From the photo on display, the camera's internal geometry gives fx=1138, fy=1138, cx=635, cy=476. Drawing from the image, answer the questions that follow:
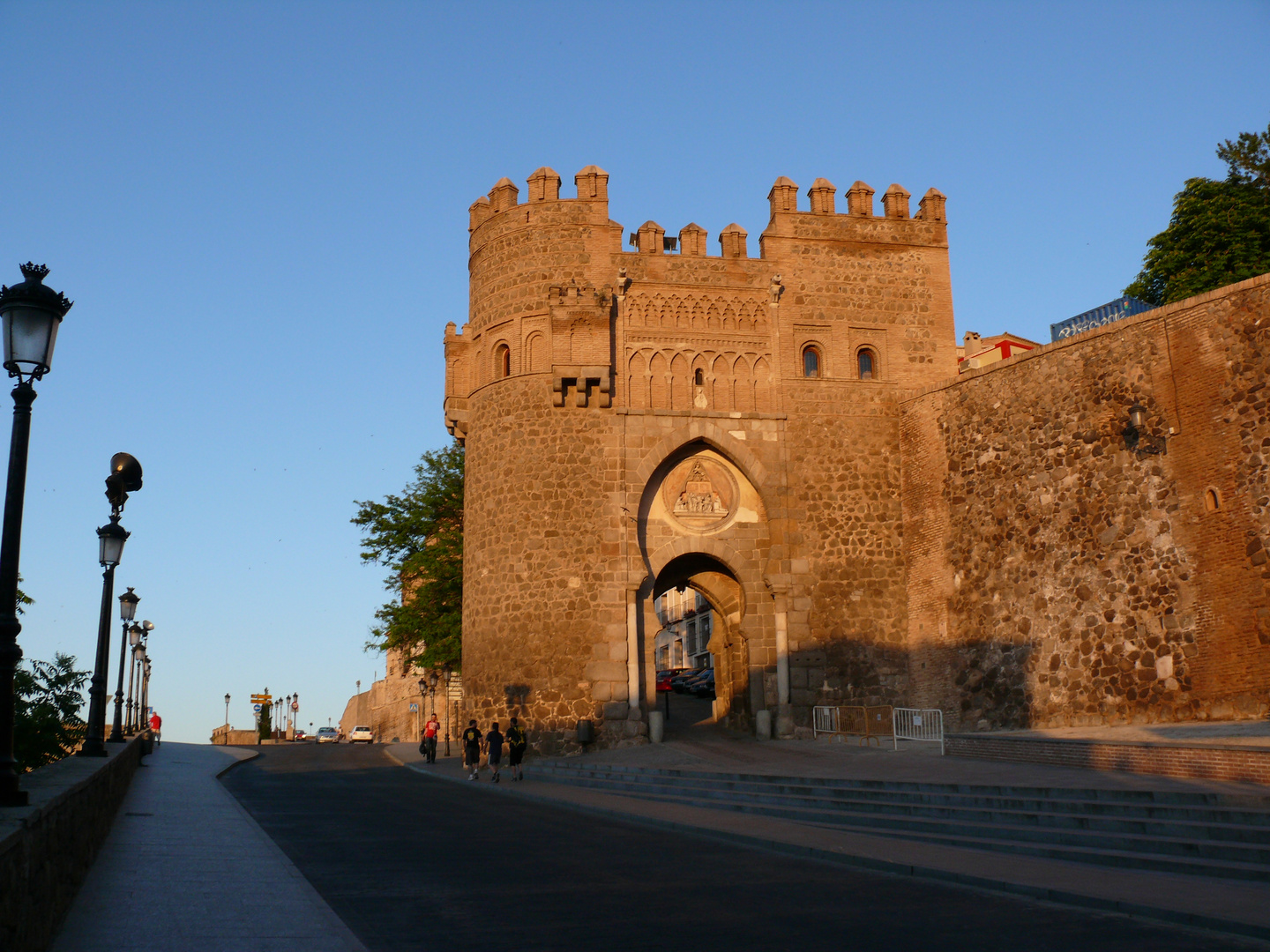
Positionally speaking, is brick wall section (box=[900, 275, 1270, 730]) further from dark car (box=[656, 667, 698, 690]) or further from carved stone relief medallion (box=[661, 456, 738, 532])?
dark car (box=[656, 667, 698, 690])

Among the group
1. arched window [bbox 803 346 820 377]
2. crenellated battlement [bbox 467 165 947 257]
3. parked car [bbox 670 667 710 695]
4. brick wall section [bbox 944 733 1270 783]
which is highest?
crenellated battlement [bbox 467 165 947 257]

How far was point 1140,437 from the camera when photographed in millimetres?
20500

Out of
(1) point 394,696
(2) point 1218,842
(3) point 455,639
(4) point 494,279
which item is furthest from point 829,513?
(1) point 394,696

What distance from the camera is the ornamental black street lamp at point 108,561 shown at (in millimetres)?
12742

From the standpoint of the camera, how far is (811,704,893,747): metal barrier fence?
917 inches

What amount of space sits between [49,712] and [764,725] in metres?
13.9

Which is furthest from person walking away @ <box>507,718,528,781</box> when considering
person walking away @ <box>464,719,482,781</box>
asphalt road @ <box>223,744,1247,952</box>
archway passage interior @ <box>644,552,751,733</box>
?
asphalt road @ <box>223,744,1247,952</box>

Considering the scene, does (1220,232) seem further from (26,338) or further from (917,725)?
(26,338)

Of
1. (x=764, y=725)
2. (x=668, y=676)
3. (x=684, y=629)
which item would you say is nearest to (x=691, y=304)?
(x=764, y=725)

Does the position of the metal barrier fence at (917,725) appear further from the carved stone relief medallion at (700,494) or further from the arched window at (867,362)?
the arched window at (867,362)

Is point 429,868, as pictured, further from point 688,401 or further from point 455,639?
point 455,639

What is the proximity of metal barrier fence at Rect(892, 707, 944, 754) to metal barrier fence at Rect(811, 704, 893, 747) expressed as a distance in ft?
3.16

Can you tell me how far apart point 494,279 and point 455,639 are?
10767 millimetres

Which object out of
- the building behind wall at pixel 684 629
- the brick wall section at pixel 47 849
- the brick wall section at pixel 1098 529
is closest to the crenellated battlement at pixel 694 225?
the brick wall section at pixel 1098 529
